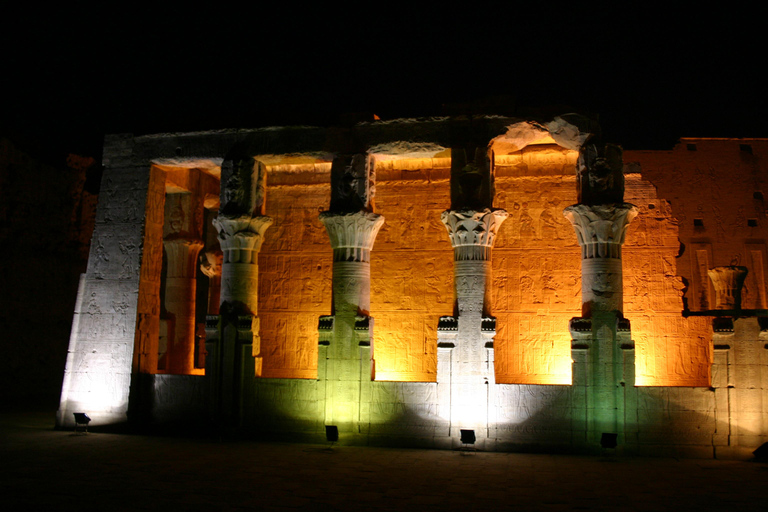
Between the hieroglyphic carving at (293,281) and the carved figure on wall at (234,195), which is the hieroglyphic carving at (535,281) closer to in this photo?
the hieroglyphic carving at (293,281)

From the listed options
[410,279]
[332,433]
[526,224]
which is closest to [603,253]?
[526,224]

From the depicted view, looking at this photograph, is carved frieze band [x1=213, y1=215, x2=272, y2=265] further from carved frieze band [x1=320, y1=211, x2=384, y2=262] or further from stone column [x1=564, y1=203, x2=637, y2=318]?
stone column [x1=564, y1=203, x2=637, y2=318]

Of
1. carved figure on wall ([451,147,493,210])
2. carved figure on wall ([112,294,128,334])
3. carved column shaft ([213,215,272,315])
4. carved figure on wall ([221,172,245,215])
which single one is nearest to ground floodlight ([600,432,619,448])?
carved figure on wall ([451,147,493,210])

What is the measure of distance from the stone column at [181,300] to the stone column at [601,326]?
8042mm

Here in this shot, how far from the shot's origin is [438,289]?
45.1ft

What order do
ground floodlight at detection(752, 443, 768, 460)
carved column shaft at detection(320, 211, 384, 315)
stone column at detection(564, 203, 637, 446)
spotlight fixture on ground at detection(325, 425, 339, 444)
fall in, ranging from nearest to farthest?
1. ground floodlight at detection(752, 443, 768, 460)
2. stone column at detection(564, 203, 637, 446)
3. spotlight fixture on ground at detection(325, 425, 339, 444)
4. carved column shaft at detection(320, 211, 384, 315)

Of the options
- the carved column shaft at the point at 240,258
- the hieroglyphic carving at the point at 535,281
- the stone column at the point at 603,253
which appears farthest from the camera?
the hieroglyphic carving at the point at 535,281

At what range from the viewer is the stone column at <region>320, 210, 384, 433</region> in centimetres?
1084

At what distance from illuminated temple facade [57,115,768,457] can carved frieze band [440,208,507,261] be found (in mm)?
31

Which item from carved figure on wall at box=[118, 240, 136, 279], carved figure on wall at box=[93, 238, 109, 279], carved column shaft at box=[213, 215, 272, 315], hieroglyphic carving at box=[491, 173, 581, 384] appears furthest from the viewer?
hieroglyphic carving at box=[491, 173, 581, 384]

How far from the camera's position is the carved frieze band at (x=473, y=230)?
10781mm

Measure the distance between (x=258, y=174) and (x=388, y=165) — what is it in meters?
3.18

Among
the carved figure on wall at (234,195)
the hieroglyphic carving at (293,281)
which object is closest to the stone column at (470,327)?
the carved figure on wall at (234,195)

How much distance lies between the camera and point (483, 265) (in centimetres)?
1083
